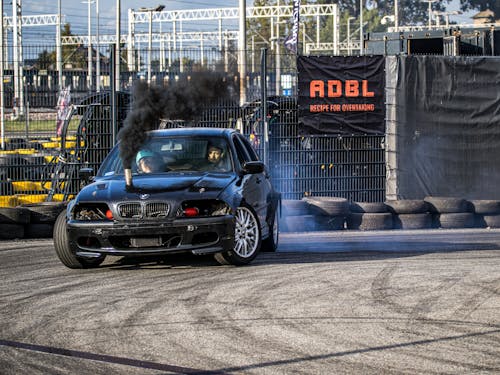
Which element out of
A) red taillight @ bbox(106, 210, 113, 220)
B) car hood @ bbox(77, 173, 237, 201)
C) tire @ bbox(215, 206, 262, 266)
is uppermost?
car hood @ bbox(77, 173, 237, 201)

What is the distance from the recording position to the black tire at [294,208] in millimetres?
15617

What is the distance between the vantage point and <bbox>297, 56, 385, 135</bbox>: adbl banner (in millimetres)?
17297

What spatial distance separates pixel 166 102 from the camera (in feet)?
40.2

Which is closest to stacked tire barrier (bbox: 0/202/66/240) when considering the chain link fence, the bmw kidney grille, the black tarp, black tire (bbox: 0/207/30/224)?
black tire (bbox: 0/207/30/224)

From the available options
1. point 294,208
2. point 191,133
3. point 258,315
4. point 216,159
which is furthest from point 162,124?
point 258,315

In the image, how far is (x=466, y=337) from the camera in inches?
270

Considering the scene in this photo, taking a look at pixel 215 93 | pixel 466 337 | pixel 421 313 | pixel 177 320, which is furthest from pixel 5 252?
pixel 466 337

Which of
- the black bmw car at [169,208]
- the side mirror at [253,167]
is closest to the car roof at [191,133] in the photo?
the black bmw car at [169,208]

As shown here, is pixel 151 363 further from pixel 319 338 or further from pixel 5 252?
pixel 5 252

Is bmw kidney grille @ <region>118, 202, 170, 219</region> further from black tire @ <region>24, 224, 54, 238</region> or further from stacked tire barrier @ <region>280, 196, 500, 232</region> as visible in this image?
stacked tire barrier @ <region>280, 196, 500, 232</region>

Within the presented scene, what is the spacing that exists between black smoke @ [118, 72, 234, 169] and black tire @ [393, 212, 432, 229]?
3.56m

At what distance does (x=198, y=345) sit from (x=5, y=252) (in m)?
6.96

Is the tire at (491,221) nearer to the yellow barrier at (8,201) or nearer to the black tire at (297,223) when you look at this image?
the black tire at (297,223)

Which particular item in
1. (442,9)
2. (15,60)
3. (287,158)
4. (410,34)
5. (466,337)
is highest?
(442,9)
